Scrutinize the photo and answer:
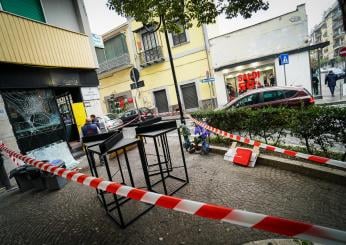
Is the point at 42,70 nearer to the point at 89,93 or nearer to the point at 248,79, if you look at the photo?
the point at 89,93

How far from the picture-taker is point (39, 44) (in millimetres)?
7461

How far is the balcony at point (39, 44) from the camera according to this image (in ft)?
21.4

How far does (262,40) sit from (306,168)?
48.5 feet

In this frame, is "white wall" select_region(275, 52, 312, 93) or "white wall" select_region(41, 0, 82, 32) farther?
"white wall" select_region(275, 52, 312, 93)

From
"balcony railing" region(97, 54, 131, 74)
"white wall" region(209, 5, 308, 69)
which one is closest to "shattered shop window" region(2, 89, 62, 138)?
"white wall" region(209, 5, 308, 69)

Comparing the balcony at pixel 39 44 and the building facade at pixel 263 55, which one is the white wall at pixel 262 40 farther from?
the balcony at pixel 39 44

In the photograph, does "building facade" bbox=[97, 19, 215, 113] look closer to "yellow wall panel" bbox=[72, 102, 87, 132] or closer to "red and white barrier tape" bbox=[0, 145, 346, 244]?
"yellow wall panel" bbox=[72, 102, 87, 132]

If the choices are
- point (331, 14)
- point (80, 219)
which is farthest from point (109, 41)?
point (331, 14)

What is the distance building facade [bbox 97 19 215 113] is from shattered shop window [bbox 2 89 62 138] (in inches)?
506

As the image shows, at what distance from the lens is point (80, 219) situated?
3867mm

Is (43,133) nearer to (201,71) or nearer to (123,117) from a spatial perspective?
(123,117)

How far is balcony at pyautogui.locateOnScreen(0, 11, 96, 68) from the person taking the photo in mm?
6527

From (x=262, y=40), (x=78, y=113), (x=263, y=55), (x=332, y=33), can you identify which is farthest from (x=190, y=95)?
(x=332, y=33)

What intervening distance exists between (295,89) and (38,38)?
34.0ft
